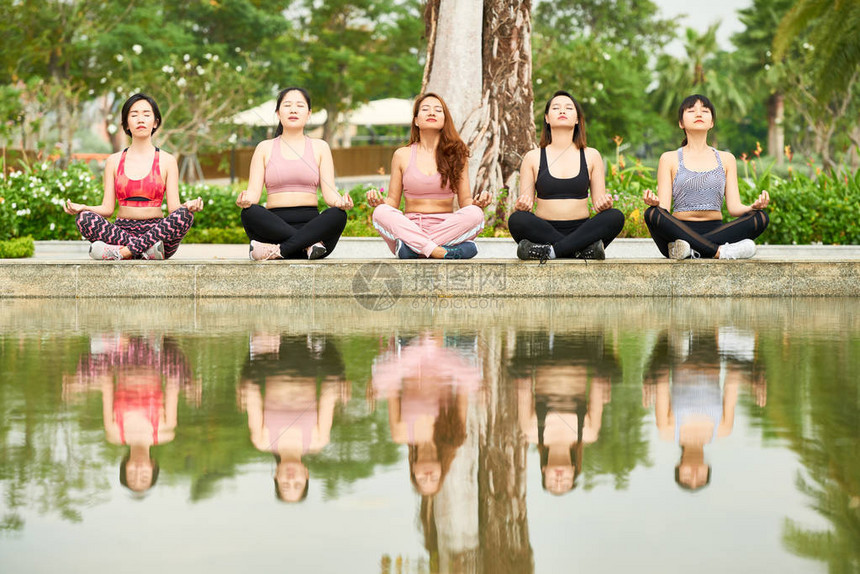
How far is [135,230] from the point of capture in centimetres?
944

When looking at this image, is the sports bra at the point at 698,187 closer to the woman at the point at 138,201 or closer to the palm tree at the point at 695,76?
the woman at the point at 138,201

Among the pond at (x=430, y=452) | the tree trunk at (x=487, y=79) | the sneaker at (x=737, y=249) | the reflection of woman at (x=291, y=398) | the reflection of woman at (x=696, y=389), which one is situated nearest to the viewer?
the pond at (x=430, y=452)

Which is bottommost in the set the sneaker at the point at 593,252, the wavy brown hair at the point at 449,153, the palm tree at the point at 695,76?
the sneaker at the point at 593,252

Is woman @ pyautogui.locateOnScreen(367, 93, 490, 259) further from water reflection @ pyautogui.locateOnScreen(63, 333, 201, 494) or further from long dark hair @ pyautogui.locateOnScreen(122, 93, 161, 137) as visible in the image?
water reflection @ pyautogui.locateOnScreen(63, 333, 201, 494)

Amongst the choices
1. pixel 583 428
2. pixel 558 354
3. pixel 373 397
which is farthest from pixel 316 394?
pixel 558 354

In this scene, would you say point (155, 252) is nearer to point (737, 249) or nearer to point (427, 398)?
point (737, 249)

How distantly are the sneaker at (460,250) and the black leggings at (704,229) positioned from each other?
140 cm

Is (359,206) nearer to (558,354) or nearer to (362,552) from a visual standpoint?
(558,354)

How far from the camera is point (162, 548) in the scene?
2.84 meters

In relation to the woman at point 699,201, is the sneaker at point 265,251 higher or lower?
lower

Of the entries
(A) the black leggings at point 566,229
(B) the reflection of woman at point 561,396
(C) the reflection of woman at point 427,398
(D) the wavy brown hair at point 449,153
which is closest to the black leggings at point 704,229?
(A) the black leggings at point 566,229

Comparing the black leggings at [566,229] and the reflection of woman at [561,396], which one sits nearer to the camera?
the reflection of woman at [561,396]

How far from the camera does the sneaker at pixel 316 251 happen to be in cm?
940

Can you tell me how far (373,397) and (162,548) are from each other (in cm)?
205
